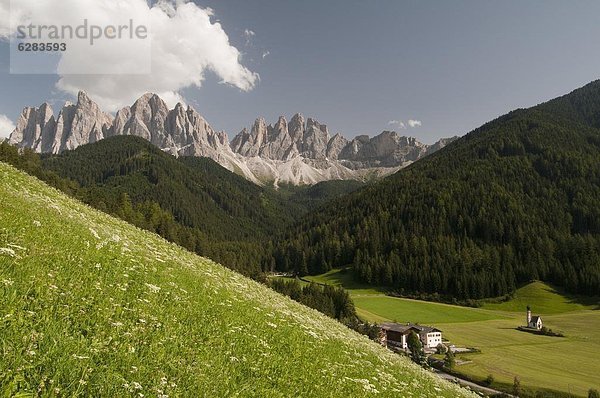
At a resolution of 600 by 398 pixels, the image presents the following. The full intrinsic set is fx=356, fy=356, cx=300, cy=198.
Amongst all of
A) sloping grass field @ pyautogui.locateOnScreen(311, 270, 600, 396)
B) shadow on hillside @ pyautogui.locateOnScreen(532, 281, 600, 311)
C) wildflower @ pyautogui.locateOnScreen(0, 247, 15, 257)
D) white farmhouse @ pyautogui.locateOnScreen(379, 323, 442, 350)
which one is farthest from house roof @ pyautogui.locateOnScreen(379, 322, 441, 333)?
wildflower @ pyautogui.locateOnScreen(0, 247, 15, 257)

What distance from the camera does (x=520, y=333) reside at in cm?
11119

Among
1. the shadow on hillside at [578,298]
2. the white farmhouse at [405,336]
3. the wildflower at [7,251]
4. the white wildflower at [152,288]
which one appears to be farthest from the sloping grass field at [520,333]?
the wildflower at [7,251]

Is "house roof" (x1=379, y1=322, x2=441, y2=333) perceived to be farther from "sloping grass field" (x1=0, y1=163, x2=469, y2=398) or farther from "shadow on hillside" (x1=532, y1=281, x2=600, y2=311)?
"sloping grass field" (x1=0, y1=163, x2=469, y2=398)

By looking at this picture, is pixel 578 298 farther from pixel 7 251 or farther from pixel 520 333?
pixel 7 251

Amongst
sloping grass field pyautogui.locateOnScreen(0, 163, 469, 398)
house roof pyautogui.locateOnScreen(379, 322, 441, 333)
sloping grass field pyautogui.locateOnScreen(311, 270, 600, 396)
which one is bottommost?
sloping grass field pyautogui.locateOnScreen(311, 270, 600, 396)

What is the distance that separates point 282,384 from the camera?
9.84m

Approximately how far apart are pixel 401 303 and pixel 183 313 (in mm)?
156699

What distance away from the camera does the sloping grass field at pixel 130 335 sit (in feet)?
20.3

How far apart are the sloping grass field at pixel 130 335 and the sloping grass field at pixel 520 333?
71625 millimetres

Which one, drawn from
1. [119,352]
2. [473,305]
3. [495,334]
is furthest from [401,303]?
[119,352]

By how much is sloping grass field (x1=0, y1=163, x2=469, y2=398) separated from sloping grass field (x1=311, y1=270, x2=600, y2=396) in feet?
235

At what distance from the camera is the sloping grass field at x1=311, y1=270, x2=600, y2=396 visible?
240ft

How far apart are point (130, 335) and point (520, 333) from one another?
132m

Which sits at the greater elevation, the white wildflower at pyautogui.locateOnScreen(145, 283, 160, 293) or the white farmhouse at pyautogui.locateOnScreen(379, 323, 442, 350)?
the white wildflower at pyautogui.locateOnScreen(145, 283, 160, 293)
